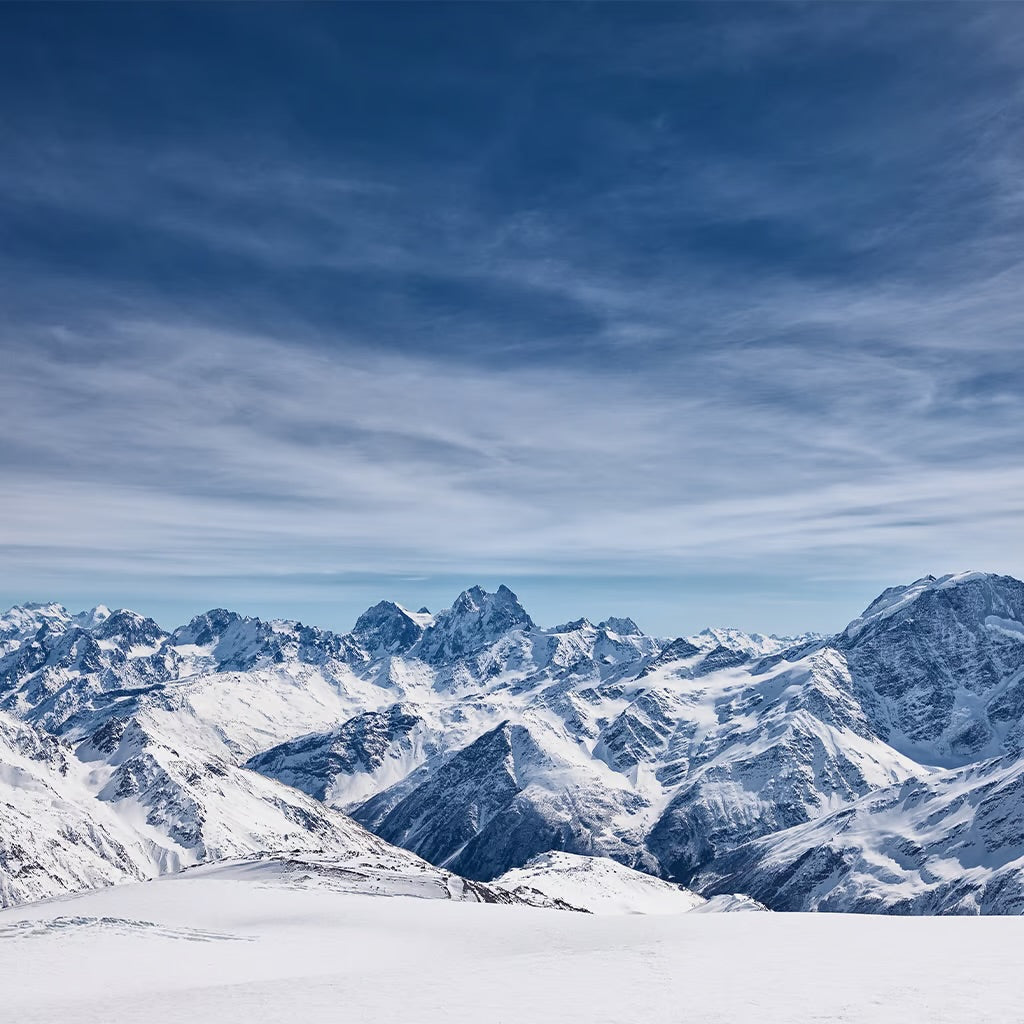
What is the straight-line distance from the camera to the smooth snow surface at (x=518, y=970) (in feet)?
102

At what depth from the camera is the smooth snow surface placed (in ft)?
102

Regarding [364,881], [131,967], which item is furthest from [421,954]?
[364,881]

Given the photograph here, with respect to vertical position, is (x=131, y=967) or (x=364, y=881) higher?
(x=131, y=967)

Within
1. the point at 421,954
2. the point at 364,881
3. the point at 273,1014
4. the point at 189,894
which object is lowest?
the point at 364,881

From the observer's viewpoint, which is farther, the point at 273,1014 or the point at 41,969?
the point at 41,969

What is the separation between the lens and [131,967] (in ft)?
150

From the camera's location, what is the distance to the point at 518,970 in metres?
40.8

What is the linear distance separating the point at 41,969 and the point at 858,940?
138ft

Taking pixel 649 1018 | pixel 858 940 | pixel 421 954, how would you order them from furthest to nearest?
pixel 421 954 → pixel 858 940 → pixel 649 1018

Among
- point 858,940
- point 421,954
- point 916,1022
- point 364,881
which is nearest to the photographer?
point 916,1022

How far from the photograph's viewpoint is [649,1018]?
30.0 meters

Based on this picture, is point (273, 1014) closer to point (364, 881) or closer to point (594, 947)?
point (594, 947)

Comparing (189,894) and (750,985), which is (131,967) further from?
(189,894)

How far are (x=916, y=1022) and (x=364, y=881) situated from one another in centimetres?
11341
